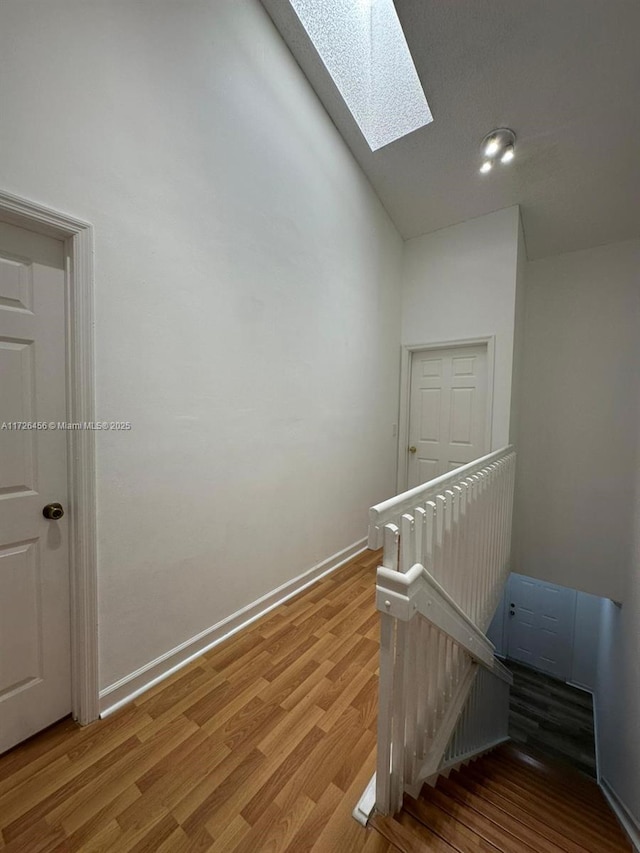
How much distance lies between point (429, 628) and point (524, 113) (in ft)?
10.8

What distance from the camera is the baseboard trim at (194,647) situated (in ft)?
4.64

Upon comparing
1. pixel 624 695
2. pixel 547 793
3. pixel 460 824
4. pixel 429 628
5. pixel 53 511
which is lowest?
pixel 624 695

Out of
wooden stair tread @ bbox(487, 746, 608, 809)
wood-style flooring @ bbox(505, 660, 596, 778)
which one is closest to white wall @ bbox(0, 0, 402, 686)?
wooden stair tread @ bbox(487, 746, 608, 809)

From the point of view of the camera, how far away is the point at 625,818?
1.84 metres

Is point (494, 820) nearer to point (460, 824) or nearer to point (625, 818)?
point (460, 824)

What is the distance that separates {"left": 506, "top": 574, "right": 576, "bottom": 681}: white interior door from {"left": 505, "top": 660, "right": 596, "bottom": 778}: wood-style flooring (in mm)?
173

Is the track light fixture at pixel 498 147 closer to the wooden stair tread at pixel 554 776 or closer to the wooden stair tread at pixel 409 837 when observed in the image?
the wooden stair tread at pixel 409 837

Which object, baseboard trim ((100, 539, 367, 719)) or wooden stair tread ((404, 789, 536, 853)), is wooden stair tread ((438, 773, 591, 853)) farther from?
baseboard trim ((100, 539, 367, 719))

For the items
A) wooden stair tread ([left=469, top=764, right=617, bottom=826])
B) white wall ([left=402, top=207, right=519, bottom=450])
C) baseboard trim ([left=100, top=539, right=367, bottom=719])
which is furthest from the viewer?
white wall ([left=402, top=207, right=519, bottom=450])

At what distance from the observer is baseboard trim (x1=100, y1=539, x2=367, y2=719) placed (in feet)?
4.64

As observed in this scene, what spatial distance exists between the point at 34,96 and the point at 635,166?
12.5ft

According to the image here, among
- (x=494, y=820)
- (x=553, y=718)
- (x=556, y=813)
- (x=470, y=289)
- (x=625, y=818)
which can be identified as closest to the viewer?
(x=494, y=820)

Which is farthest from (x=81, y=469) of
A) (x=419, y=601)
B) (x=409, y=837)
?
(x=409, y=837)

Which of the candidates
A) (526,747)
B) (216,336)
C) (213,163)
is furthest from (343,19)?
(526,747)
